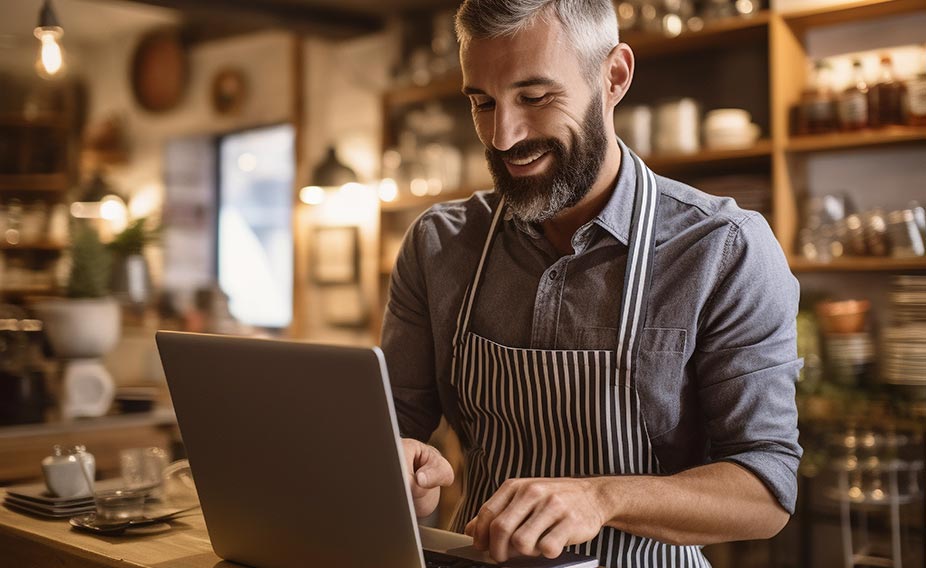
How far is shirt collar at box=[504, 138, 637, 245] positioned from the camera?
4.86ft

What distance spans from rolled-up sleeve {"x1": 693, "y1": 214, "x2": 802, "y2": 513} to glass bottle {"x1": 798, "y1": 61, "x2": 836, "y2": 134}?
2216mm

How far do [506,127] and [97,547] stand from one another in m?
0.79

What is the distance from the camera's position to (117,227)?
19.7ft

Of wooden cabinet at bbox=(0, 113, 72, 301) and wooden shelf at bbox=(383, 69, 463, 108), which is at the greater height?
wooden shelf at bbox=(383, 69, 463, 108)

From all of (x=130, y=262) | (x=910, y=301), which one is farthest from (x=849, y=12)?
(x=130, y=262)

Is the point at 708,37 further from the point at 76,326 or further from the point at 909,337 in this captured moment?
the point at 76,326

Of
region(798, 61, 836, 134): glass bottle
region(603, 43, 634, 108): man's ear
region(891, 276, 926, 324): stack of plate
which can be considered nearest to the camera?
region(603, 43, 634, 108): man's ear

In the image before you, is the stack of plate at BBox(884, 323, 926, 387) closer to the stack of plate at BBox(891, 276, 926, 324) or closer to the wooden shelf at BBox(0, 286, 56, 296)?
the stack of plate at BBox(891, 276, 926, 324)

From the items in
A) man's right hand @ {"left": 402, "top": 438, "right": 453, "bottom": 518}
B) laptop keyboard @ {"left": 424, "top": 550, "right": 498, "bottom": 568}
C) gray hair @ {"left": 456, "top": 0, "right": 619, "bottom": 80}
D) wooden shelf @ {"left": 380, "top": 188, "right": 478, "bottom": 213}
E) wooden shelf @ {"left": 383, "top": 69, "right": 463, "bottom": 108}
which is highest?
wooden shelf @ {"left": 383, "top": 69, "right": 463, "bottom": 108}

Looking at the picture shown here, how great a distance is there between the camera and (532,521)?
1.09 metres

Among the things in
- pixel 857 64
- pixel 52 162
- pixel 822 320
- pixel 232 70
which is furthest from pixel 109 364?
pixel 857 64

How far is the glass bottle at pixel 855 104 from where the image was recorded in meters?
3.38

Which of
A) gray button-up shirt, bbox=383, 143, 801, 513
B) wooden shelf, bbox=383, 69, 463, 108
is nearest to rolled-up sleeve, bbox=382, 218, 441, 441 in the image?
gray button-up shirt, bbox=383, 143, 801, 513

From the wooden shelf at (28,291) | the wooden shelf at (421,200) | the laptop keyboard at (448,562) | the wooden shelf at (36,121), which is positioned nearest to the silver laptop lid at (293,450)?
the laptop keyboard at (448,562)
